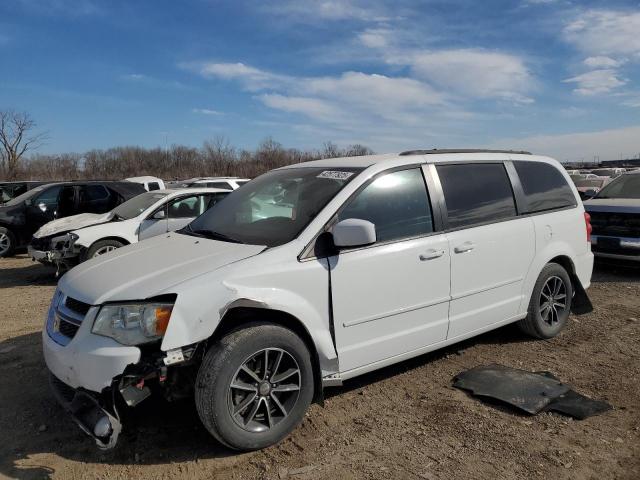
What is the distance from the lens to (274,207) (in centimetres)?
401

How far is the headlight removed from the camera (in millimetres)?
2807

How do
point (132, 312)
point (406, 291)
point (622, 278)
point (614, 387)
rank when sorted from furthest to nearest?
point (622, 278) < point (614, 387) < point (406, 291) < point (132, 312)

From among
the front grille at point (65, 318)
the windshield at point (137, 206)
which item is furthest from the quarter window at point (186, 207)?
the front grille at point (65, 318)

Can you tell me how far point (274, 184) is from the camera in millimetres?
4301

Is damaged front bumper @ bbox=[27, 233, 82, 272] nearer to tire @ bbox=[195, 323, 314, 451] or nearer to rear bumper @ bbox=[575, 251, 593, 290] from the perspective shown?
tire @ bbox=[195, 323, 314, 451]

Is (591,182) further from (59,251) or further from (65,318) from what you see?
(65,318)

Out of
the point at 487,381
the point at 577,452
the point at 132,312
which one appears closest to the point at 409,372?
the point at 487,381

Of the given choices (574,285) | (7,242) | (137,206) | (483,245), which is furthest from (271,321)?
(7,242)

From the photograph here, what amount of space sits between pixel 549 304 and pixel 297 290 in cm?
306

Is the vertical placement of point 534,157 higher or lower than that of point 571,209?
higher

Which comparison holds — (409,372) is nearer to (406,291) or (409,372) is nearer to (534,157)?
(406,291)

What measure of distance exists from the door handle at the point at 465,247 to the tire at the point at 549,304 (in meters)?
1.14

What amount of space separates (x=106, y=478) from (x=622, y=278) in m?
7.94

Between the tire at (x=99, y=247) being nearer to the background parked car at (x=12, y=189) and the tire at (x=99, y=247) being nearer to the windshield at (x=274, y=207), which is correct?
the windshield at (x=274, y=207)
